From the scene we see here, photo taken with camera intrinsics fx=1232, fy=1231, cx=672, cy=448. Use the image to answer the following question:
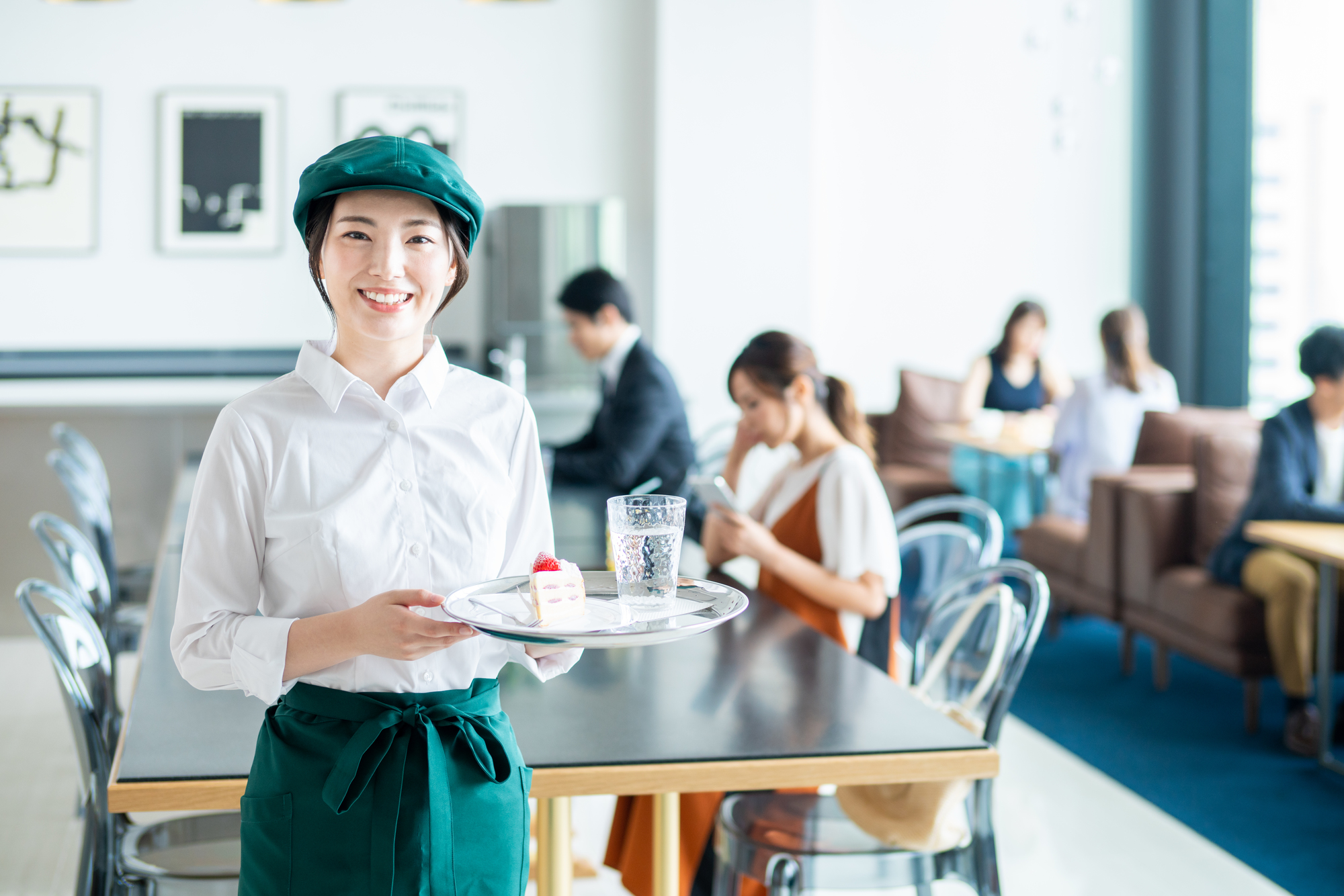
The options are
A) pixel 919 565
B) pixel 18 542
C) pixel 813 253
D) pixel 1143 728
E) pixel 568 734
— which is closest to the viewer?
pixel 568 734

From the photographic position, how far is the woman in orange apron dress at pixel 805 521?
214cm

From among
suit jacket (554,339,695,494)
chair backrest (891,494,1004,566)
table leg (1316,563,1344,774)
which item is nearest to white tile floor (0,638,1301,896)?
table leg (1316,563,1344,774)

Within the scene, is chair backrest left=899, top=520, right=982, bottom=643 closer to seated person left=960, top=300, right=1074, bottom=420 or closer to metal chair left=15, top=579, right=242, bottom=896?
metal chair left=15, top=579, right=242, bottom=896

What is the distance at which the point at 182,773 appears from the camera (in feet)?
4.42

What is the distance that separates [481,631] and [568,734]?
584mm

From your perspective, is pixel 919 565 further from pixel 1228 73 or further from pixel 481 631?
pixel 1228 73

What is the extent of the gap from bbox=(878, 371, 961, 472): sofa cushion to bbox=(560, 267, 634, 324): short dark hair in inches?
106

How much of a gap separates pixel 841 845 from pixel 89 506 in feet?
7.69

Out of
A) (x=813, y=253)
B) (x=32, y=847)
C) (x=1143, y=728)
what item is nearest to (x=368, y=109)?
(x=813, y=253)

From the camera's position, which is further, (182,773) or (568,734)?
(568,734)

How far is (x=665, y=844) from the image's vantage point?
1.65m

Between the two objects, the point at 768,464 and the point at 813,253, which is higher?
the point at 813,253

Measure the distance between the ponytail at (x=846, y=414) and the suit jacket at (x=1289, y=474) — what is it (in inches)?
69.8

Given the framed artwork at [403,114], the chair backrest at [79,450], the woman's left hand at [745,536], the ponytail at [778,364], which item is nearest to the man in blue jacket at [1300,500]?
the ponytail at [778,364]
